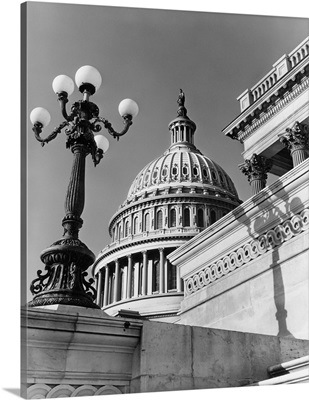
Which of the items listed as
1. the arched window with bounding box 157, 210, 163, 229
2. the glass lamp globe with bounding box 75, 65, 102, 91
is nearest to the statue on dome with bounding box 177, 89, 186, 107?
the glass lamp globe with bounding box 75, 65, 102, 91

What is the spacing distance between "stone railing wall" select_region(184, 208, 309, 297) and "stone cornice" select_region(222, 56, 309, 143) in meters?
4.59

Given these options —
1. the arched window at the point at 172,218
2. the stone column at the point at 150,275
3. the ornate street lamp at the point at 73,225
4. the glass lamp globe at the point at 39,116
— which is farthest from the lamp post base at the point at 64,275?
the arched window at the point at 172,218

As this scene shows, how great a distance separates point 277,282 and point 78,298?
3.55m

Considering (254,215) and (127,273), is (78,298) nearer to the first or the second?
(254,215)

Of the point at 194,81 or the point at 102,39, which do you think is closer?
the point at 102,39

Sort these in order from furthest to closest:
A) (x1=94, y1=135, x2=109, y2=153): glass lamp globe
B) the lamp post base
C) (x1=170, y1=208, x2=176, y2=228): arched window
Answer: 1. (x1=170, y1=208, x2=176, y2=228): arched window
2. (x1=94, y1=135, x2=109, y2=153): glass lamp globe
3. the lamp post base

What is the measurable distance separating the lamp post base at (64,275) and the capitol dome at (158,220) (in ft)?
115

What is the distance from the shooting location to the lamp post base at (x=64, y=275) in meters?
5.16

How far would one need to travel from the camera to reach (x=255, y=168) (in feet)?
42.1

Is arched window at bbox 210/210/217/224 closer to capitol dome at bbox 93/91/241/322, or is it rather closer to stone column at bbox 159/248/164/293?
capitol dome at bbox 93/91/241/322

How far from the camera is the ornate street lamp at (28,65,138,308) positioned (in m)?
5.20

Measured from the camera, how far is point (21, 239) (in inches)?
194

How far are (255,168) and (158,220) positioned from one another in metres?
34.9
